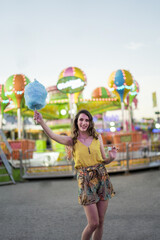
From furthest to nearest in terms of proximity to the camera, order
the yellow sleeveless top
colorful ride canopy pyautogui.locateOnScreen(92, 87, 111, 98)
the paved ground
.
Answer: colorful ride canopy pyautogui.locateOnScreen(92, 87, 111, 98) < the paved ground < the yellow sleeveless top

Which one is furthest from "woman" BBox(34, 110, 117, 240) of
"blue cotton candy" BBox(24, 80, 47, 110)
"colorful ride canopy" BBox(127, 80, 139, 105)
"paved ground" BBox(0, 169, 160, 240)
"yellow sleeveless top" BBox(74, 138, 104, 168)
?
"colorful ride canopy" BBox(127, 80, 139, 105)

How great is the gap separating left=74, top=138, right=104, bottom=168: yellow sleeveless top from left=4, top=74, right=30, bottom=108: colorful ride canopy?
16505 mm

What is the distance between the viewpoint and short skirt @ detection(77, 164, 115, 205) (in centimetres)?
291

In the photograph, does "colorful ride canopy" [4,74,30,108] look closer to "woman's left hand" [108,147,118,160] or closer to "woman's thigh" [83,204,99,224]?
"woman's left hand" [108,147,118,160]

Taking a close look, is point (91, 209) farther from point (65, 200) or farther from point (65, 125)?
point (65, 125)

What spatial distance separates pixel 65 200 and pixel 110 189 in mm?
4365

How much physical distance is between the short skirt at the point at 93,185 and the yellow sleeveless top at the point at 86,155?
5 centimetres

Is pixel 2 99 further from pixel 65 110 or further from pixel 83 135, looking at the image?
pixel 83 135

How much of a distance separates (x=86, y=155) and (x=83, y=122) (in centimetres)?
37

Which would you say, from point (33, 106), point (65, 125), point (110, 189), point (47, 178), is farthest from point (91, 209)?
point (65, 125)

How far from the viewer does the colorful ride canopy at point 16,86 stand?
751 inches

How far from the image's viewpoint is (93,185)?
2936 millimetres

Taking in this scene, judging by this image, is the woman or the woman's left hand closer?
the woman

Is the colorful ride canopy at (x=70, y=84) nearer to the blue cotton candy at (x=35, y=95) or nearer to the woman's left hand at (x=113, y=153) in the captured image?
the blue cotton candy at (x=35, y=95)
